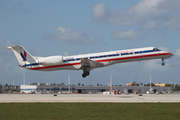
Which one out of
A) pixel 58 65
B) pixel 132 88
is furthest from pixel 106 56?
pixel 132 88

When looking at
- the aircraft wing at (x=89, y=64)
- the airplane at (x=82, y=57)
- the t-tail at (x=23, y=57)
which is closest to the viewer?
the aircraft wing at (x=89, y=64)

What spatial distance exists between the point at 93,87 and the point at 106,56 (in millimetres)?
81979

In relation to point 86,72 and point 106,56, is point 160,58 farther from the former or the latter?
point 86,72

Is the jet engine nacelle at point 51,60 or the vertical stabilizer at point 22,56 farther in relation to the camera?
the vertical stabilizer at point 22,56

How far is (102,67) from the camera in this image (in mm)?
41812

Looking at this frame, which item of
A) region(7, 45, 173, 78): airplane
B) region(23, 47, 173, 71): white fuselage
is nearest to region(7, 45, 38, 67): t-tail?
region(7, 45, 173, 78): airplane

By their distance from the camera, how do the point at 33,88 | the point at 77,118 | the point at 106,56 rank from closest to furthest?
the point at 77,118 → the point at 106,56 → the point at 33,88

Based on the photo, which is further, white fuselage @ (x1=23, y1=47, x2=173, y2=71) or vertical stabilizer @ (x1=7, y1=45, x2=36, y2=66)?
vertical stabilizer @ (x1=7, y1=45, x2=36, y2=66)

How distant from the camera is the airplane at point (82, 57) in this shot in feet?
134

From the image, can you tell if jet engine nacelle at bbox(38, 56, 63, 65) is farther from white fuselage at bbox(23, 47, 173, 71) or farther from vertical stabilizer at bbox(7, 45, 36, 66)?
vertical stabilizer at bbox(7, 45, 36, 66)

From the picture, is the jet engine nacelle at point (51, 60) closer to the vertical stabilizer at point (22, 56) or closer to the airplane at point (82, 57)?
the airplane at point (82, 57)

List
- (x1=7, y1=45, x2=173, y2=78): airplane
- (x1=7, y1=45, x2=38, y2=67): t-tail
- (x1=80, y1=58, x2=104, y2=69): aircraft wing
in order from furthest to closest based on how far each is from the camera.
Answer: (x1=7, y1=45, x2=38, y2=67): t-tail
(x1=7, y1=45, x2=173, y2=78): airplane
(x1=80, y1=58, x2=104, y2=69): aircraft wing

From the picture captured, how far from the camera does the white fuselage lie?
40.9 meters

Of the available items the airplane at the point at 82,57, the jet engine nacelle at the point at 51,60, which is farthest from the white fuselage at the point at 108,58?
the jet engine nacelle at the point at 51,60
